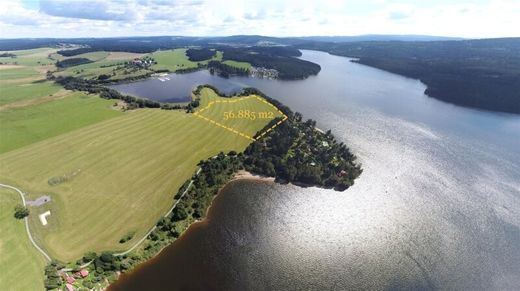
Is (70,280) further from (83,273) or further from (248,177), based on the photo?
(248,177)

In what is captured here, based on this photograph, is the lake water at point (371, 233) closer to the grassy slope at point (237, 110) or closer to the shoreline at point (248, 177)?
the shoreline at point (248, 177)

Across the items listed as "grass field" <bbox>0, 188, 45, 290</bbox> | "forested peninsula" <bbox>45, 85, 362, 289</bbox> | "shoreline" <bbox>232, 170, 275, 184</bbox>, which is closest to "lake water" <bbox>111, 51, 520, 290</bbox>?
"shoreline" <bbox>232, 170, 275, 184</bbox>

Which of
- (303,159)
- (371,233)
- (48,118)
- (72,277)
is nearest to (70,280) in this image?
(72,277)

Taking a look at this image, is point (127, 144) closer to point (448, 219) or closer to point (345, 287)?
point (345, 287)

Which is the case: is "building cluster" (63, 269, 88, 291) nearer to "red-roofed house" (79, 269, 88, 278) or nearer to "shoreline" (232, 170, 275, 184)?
"red-roofed house" (79, 269, 88, 278)

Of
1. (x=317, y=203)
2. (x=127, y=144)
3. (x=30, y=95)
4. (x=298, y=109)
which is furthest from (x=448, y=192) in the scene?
(x=30, y=95)

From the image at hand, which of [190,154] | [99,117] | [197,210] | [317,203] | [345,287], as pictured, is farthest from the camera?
[99,117]
